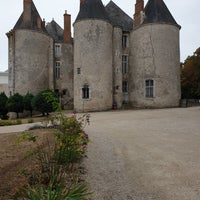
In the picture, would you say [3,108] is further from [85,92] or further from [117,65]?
[117,65]

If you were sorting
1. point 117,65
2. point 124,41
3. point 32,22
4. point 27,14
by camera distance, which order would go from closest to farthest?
point 117,65 → point 124,41 → point 27,14 → point 32,22

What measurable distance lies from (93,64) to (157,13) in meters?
7.79

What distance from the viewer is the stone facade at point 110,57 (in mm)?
22875

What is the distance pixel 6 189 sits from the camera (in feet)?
12.5

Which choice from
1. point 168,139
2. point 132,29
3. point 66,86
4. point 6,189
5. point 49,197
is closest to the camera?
point 49,197

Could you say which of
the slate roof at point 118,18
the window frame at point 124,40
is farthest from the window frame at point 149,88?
the slate roof at point 118,18

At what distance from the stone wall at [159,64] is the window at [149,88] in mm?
283

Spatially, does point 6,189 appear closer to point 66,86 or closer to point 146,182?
point 146,182

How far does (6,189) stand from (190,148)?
17.9 feet

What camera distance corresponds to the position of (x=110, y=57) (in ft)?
78.5

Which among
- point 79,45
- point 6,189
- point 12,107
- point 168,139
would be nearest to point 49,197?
point 6,189

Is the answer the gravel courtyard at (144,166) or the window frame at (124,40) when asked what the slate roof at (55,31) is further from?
the gravel courtyard at (144,166)

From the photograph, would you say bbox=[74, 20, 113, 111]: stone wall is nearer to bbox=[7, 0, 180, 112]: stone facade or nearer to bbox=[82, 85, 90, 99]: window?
bbox=[7, 0, 180, 112]: stone facade

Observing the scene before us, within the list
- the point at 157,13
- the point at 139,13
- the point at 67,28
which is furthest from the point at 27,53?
the point at 157,13
